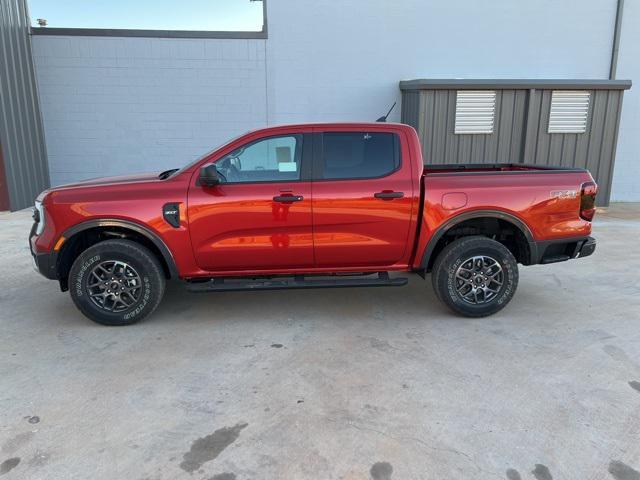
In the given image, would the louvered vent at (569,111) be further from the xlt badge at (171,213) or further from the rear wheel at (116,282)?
the rear wheel at (116,282)

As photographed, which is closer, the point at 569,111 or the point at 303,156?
the point at 303,156

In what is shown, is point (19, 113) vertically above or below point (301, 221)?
above

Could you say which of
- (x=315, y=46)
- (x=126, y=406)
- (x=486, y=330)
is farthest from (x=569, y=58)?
(x=126, y=406)

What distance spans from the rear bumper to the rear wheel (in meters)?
3.48

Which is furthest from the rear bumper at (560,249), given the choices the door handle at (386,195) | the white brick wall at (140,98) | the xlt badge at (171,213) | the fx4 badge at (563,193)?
the white brick wall at (140,98)

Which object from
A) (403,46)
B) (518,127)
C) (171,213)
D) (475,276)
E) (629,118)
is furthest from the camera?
(629,118)

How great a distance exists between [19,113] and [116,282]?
762cm

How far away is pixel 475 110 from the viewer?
966cm

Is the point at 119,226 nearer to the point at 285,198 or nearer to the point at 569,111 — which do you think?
the point at 285,198

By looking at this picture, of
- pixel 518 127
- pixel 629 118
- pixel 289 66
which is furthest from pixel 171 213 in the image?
pixel 629 118

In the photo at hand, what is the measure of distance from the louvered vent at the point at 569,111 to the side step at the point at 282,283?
738 cm

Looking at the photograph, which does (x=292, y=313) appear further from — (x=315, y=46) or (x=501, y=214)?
(x=315, y=46)

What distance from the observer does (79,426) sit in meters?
2.85

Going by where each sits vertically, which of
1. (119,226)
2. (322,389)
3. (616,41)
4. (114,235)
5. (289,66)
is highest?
(616,41)
